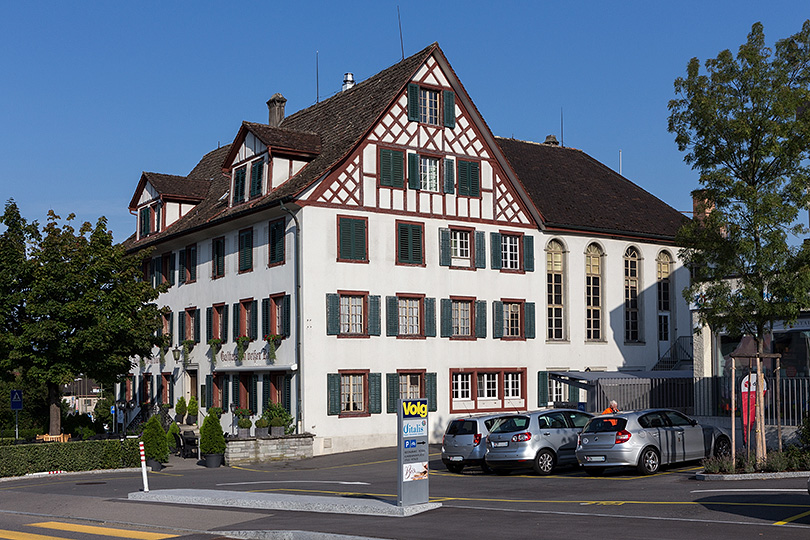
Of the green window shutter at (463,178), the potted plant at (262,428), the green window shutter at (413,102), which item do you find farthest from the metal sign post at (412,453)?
the green window shutter at (463,178)

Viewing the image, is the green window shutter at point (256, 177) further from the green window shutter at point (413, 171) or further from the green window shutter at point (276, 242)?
the green window shutter at point (413, 171)

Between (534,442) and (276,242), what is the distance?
50.6ft

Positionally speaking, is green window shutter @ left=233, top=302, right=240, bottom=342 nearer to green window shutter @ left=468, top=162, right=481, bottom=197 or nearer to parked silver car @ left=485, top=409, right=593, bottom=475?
green window shutter @ left=468, top=162, right=481, bottom=197

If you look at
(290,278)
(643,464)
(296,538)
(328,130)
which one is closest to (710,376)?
(643,464)

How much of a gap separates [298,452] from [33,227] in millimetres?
12115

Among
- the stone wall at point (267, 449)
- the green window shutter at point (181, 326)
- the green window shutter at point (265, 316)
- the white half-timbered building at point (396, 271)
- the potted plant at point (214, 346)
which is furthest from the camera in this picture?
the green window shutter at point (181, 326)

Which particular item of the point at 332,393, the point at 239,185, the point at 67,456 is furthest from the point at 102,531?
the point at 239,185

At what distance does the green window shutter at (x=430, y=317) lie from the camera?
38.6 meters

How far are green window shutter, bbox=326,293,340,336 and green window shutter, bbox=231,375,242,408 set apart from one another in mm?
5444

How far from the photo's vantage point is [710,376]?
32.2 m

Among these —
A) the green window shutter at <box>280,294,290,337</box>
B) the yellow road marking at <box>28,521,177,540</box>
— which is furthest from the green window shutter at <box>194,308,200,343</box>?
the yellow road marking at <box>28,521,177,540</box>

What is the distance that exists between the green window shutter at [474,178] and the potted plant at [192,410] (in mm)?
14367

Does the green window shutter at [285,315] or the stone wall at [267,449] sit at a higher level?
the green window shutter at [285,315]

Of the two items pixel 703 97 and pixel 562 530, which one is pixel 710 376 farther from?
pixel 562 530
